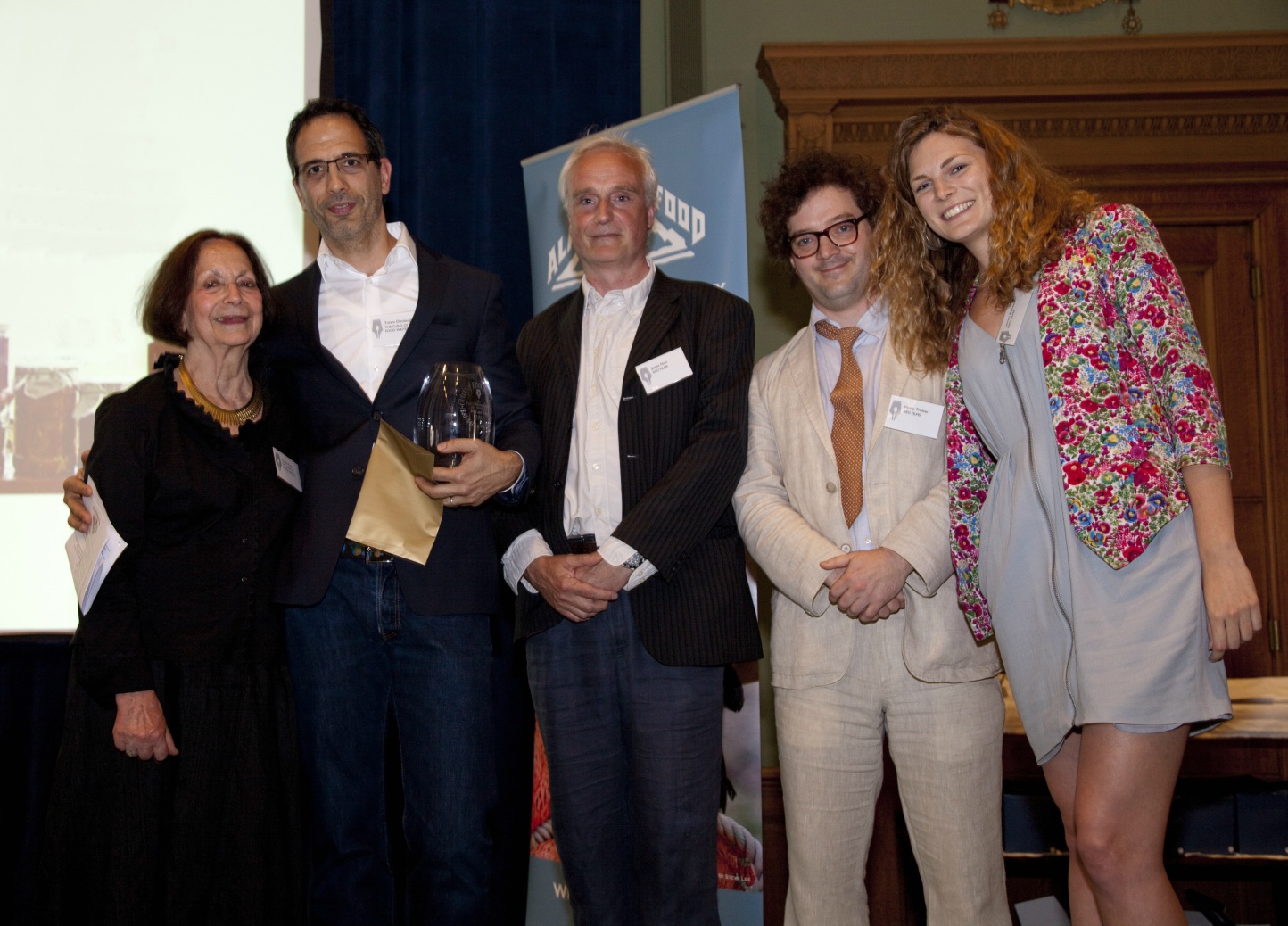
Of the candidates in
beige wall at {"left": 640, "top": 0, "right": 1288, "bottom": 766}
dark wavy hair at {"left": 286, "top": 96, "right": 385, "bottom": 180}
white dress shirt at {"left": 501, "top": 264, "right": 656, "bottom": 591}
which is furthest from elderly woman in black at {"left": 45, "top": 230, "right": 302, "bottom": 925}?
beige wall at {"left": 640, "top": 0, "right": 1288, "bottom": 766}

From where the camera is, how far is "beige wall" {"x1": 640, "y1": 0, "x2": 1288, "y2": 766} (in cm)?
397

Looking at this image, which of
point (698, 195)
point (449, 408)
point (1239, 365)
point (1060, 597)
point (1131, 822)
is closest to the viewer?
point (1131, 822)

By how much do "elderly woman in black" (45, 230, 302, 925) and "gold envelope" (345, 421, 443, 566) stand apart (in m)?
0.28

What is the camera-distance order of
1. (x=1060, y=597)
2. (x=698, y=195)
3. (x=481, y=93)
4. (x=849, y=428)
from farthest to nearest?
(x=481, y=93) → (x=698, y=195) → (x=849, y=428) → (x=1060, y=597)

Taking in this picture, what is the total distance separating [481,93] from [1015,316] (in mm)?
2640

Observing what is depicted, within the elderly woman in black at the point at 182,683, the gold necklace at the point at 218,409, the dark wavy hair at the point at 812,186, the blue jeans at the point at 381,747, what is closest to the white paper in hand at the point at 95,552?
the elderly woman in black at the point at 182,683

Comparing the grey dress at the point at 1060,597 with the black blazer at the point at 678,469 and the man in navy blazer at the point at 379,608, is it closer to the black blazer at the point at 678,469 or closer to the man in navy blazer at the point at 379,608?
the black blazer at the point at 678,469

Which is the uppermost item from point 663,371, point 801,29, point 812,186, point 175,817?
point 801,29

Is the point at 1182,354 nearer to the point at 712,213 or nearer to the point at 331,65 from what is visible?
the point at 712,213

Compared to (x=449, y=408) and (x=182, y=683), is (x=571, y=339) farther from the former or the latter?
(x=182, y=683)

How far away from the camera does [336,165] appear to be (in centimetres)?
225

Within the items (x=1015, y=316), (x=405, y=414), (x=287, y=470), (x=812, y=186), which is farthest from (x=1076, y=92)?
(x=287, y=470)

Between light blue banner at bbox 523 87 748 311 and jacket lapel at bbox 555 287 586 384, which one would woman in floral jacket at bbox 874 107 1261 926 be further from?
light blue banner at bbox 523 87 748 311

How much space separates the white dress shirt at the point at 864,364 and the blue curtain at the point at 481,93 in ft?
5.84
